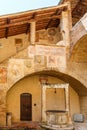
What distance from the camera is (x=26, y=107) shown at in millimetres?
14391

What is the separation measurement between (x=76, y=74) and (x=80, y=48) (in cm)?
139

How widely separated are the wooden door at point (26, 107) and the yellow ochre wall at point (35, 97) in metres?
0.17

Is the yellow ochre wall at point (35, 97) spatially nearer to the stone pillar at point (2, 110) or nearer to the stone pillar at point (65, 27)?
the stone pillar at point (2, 110)

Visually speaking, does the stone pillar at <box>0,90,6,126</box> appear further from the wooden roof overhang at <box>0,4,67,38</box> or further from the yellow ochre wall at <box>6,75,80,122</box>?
the wooden roof overhang at <box>0,4,67,38</box>

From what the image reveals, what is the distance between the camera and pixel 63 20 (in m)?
14.1

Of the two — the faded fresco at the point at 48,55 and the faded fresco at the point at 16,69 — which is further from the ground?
the faded fresco at the point at 48,55

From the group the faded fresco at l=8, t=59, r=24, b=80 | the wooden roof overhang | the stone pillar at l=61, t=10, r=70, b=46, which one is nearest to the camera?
the faded fresco at l=8, t=59, r=24, b=80

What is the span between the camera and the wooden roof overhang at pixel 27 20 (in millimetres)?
13094

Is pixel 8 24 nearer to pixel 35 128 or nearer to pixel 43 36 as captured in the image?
pixel 43 36

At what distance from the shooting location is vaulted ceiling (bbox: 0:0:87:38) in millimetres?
13141

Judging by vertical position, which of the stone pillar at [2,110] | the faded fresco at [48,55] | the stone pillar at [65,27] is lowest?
the stone pillar at [2,110]

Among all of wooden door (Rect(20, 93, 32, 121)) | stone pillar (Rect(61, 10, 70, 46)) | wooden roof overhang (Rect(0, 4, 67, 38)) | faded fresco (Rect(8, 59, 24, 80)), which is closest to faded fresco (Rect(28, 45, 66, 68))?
stone pillar (Rect(61, 10, 70, 46))

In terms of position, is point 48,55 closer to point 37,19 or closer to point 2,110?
point 37,19

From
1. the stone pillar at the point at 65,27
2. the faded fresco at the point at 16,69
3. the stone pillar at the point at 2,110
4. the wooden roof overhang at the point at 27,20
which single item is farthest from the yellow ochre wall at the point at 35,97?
the wooden roof overhang at the point at 27,20
